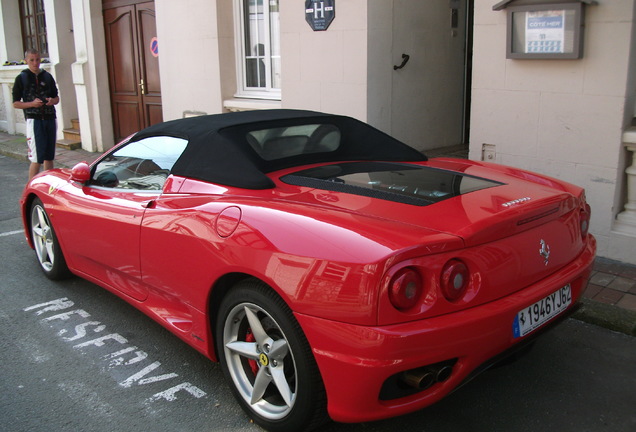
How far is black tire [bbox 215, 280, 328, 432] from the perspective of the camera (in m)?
2.66

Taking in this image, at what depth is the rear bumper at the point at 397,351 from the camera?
2.40 m

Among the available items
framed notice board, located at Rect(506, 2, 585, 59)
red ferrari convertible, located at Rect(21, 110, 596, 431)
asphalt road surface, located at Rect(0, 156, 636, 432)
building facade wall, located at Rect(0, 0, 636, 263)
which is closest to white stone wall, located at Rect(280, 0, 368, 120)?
building facade wall, located at Rect(0, 0, 636, 263)

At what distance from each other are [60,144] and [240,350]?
10558 millimetres

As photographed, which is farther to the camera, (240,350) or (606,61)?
(606,61)

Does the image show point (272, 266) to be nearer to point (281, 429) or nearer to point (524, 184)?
point (281, 429)

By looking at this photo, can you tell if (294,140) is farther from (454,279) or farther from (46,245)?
(46,245)

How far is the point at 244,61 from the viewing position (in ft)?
30.1

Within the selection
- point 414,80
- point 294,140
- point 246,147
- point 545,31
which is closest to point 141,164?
point 246,147

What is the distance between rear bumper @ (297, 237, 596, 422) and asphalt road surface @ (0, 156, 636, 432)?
54 cm

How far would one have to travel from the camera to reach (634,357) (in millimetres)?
3744

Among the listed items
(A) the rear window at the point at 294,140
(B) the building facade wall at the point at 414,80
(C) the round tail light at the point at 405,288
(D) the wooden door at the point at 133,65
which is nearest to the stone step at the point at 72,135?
(B) the building facade wall at the point at 414,80

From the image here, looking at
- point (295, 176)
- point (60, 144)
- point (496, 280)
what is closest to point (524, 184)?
point (496, 280)

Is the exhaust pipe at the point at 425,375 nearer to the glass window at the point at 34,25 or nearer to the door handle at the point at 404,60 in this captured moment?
the door handle at the point at 404,60

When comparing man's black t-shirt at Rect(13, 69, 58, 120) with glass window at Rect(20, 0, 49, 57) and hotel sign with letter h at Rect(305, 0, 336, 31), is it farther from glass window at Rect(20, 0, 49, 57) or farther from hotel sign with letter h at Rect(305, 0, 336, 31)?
glass window at Rect(20, 0, 49, 57)
